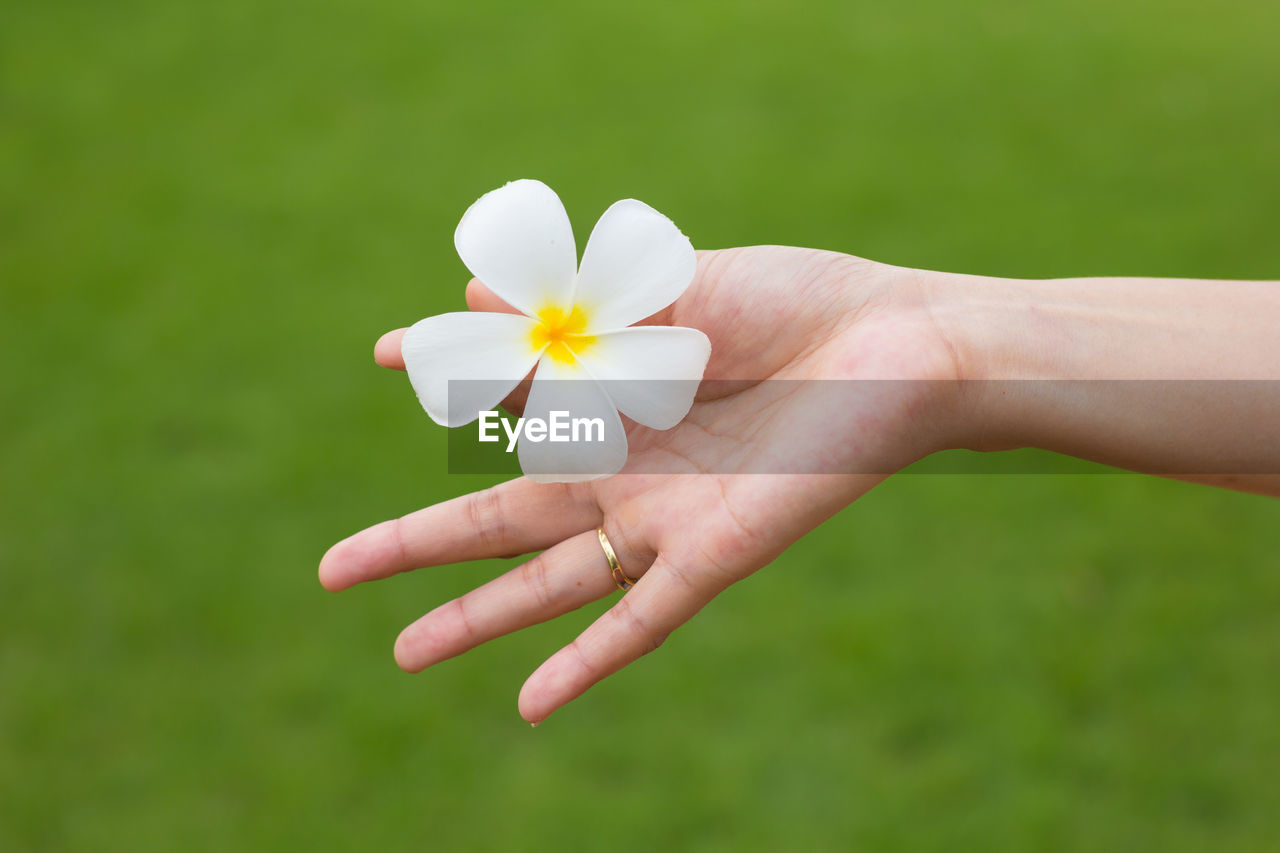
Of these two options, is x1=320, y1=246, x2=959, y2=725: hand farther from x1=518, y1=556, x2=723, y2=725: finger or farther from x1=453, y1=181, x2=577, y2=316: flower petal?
x1=453, y1=181, x2=577, y2=316: flower petal

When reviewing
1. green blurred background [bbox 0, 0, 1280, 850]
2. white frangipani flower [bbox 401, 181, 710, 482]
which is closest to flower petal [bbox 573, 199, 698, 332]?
white frangipani flower [bbox 401, 181, 710, 482]

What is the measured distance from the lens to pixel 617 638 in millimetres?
1416

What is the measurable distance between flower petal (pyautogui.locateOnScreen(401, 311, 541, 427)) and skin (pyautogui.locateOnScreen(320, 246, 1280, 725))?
5.4 inches

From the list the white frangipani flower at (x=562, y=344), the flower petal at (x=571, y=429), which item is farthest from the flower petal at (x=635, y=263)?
the flower petal at (x=571, y=429)

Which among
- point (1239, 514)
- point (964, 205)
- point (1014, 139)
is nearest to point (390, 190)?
point (964, 205)

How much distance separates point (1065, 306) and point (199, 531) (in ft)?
6.99

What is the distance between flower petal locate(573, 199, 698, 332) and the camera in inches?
60.4

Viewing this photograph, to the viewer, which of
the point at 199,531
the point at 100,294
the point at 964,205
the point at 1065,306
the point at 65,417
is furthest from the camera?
the point at 964,205

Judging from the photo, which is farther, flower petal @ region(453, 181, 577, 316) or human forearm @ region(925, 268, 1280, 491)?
human forearm @ region(925, 268, 1280, 491)

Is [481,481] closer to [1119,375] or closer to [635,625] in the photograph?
[635,625]

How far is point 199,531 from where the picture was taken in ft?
8.96

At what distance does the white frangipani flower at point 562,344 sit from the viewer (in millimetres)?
1484

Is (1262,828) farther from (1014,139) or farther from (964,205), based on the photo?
(1014,139)

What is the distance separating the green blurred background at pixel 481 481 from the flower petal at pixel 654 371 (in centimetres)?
110
